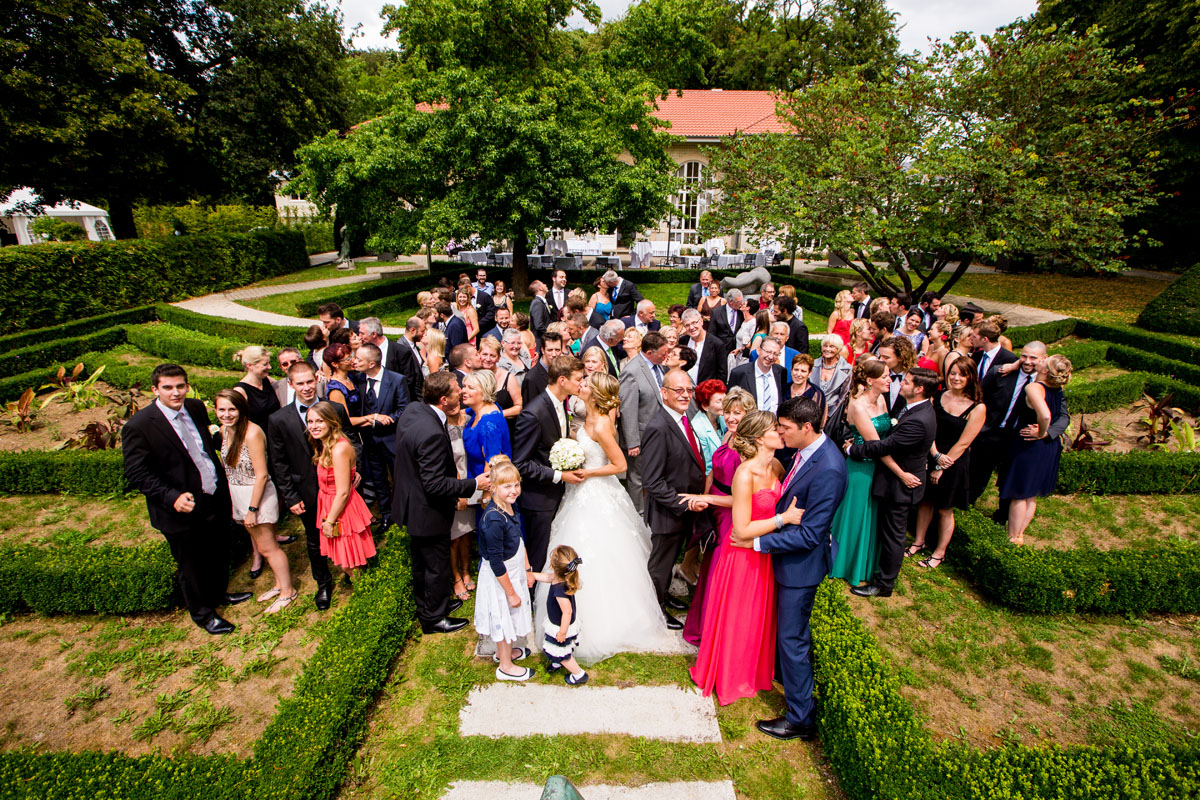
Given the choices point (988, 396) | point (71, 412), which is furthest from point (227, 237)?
point (988, 396)

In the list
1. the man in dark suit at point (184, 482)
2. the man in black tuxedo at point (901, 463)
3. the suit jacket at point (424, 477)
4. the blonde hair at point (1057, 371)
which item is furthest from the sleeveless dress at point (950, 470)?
the man in dark suit at point (184, 482)

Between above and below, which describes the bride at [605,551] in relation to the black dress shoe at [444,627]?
above

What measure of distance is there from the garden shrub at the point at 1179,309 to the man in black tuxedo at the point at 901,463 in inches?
558

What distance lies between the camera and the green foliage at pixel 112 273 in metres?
14.9

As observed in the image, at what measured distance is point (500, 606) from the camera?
4.53 meters

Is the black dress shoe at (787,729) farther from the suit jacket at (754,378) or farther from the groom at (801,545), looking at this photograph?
the suit jacket at (754,378)

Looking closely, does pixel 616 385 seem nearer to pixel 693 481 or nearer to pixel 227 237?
pixel 693 481

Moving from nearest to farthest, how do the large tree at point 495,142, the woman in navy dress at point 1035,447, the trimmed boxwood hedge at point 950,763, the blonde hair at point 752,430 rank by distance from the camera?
the trimmed boxwood hedge at point 950,763 → the blonde hair at point 752,430 → the woman in navy dress at point 1035,447 → the large tree at point 495,142

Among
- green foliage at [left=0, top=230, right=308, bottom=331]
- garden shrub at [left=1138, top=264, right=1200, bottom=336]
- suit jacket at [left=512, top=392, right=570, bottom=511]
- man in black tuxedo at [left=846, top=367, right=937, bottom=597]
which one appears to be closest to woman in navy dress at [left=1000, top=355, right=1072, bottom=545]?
man in black tuxedo at [left=846, top=367, right=937, bottom=597]

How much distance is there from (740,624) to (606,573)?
115cm

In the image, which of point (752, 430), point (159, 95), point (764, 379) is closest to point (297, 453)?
point (752, 430)

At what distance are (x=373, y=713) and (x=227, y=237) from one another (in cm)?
2340

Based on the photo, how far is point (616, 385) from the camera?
486 centimetres

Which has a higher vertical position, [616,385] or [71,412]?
[616,385]
